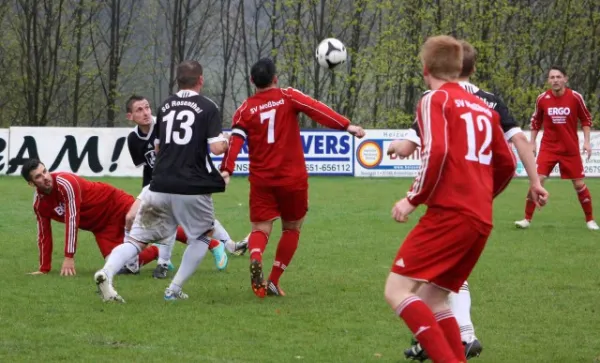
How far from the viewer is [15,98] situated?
3756cm

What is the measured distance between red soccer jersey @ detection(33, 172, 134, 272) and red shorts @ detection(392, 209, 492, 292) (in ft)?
15.9

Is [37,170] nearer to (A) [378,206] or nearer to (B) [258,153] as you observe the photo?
(B) [258,153]

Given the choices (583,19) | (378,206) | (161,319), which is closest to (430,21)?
(583,19)

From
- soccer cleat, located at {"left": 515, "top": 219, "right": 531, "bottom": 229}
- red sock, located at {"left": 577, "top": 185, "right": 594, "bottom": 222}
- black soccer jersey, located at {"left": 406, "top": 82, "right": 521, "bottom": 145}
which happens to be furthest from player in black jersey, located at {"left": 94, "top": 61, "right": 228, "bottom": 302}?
red sock, located at {"left": 577, "top": 185, "right": 594, "bottom": 222}

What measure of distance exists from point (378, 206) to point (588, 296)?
29.3ft

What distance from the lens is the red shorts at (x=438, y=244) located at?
533cm

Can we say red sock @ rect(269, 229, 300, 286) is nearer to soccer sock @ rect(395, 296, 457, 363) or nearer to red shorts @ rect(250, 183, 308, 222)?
red shorts @ rect(250, 183, 308, 222)

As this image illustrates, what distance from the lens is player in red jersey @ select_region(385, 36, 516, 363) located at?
210 inches

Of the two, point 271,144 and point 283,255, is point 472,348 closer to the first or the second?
point 283,255

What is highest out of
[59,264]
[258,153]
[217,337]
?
[258,153]

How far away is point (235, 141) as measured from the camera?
8.72m

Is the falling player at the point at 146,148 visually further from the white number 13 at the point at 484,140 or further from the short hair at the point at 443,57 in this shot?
the white number 13 at the point at 484,140

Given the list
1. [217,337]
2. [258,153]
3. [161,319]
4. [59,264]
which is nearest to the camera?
[217,337]

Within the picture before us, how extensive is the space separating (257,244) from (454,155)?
12.1 ft
